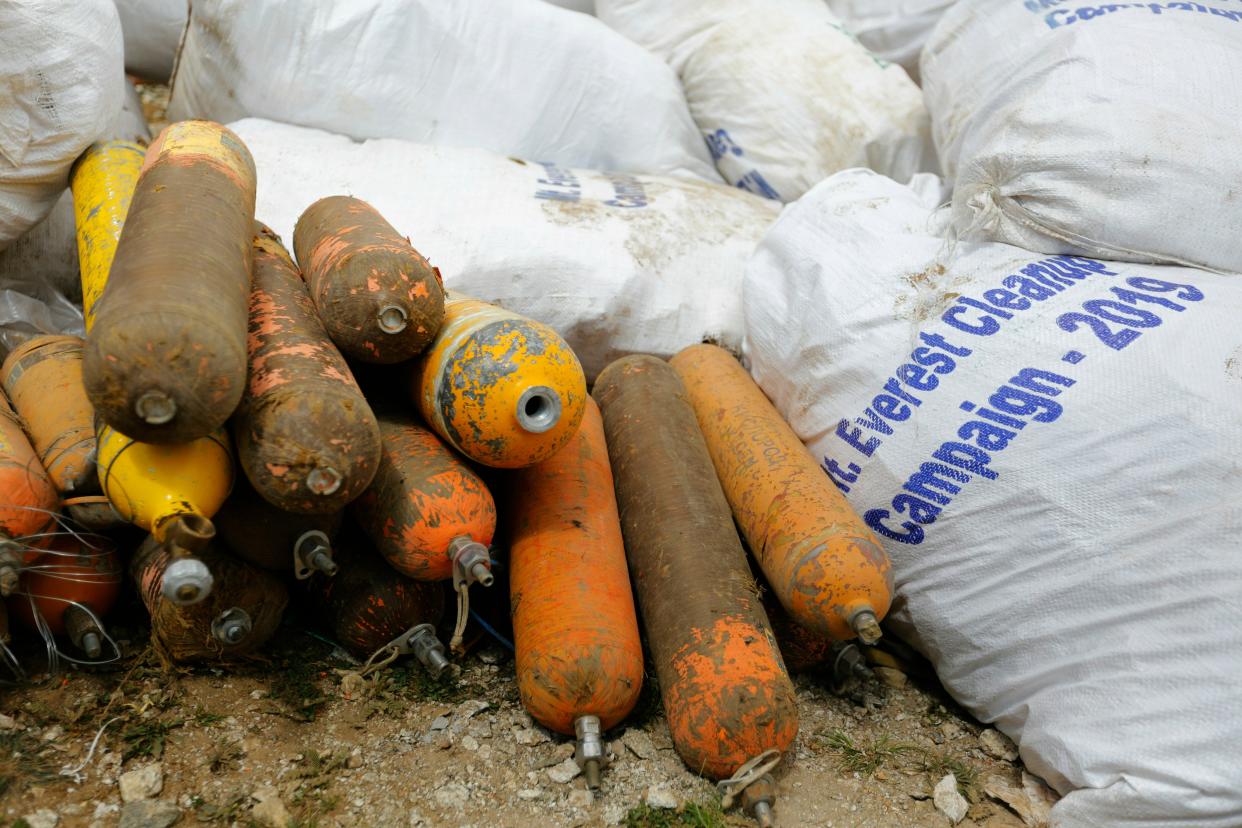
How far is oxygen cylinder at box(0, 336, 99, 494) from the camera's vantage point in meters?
1.84

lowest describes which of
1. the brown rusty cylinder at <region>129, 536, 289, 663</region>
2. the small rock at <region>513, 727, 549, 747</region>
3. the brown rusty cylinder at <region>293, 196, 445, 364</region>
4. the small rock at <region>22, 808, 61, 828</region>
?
the small rock at <region>513, 727, 549, 747</region>

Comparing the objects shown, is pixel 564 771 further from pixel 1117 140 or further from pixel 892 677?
pixel 1117 140

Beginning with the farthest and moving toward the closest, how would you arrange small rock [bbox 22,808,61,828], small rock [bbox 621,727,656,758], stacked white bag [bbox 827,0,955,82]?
stacked white bag [bbox 827,0,955,82]
small rock [bbox 621,727,656,758]
small rock [bbox 22,808,61,828]

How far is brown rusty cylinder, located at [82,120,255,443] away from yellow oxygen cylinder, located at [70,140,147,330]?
32 centimetres

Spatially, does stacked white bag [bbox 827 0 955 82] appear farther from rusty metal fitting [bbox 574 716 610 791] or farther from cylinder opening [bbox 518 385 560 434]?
rusty metal fitting [bbox 574 716 610 791]

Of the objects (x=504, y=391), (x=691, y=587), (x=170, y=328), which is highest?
(x=170, y=328)

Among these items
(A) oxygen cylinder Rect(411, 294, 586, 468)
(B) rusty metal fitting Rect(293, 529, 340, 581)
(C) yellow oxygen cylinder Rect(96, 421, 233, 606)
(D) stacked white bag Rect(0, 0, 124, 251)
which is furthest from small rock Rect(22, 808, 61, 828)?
(D) stacked white bag Rect(0, 0, 124, 251)

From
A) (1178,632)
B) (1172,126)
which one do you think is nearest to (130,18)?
(1172,126)

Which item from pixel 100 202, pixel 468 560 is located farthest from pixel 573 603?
pixel 100 202

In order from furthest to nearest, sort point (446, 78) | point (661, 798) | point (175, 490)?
1. point (446, 78)
2. point (661, 798)
3. point (175, 490)

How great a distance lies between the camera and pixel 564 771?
5.91 ft

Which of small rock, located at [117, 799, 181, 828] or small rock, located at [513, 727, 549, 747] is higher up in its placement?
small rock, located at [117, 799, 181, 828]

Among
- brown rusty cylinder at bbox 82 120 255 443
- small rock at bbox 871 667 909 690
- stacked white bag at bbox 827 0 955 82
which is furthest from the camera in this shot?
stacked white bag at bbox 827 0 955 82

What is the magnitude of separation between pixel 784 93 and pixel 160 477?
235 centimetres
